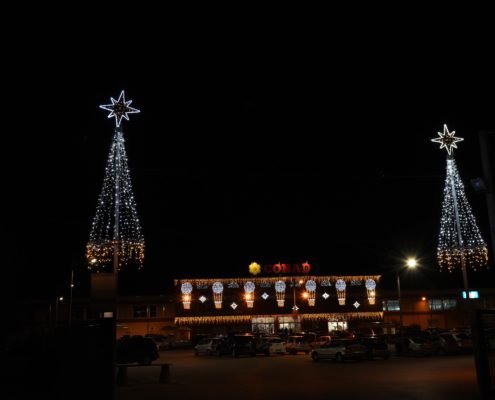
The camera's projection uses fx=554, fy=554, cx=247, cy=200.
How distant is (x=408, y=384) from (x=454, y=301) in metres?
50.0

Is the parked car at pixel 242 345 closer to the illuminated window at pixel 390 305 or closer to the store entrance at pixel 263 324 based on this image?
the store entrance at pixel 263 324

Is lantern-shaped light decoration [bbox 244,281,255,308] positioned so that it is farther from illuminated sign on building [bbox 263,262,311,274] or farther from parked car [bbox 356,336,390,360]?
parked car [bbox 356,336,390,360]

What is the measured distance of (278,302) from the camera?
5966 centimetres

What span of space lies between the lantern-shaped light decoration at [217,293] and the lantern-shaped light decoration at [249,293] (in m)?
2.68

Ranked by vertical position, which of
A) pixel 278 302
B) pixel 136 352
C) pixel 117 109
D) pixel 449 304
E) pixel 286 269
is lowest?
pixel 136 352

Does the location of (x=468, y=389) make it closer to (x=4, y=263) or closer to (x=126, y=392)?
(x=126, y=392)

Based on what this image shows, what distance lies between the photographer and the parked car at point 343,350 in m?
29.3

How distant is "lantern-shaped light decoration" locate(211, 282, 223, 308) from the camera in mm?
58531

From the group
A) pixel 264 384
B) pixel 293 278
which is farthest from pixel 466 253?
pixel 293 278

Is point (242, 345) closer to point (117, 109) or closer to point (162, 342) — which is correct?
point (162, 342)

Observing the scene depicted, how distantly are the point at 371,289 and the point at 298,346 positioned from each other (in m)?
23.5

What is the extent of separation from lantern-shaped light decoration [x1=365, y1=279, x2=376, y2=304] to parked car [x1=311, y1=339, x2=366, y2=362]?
31.4 meters

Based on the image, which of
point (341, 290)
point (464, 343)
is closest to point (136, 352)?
point (464, 343)

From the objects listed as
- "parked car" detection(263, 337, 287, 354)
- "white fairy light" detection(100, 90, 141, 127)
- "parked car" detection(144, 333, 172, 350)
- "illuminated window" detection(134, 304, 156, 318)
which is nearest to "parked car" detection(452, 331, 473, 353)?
"parked car" detection(263, 337, 287, 354)
